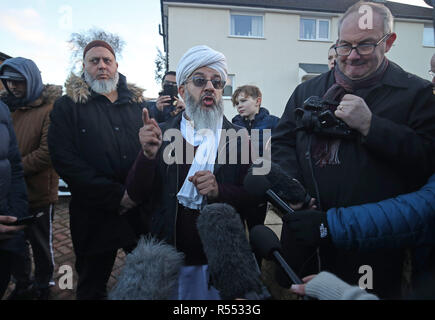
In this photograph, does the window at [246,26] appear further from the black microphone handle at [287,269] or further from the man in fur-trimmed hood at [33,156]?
the black microphone handle at [287,269]

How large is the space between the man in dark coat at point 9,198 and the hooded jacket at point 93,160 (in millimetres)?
266

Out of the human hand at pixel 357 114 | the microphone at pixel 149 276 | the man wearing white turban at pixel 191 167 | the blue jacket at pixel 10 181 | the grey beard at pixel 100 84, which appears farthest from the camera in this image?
the grey beard at pixel 100 84

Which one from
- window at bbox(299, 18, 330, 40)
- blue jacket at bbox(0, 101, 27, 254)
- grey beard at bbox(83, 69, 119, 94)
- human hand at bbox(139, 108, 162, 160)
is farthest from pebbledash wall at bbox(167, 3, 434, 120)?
human hand at bbox(139, 108, 162, 160)

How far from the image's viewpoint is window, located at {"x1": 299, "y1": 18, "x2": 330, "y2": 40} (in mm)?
14727

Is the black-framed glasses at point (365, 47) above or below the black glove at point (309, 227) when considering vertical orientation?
above

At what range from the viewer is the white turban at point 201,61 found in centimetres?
192

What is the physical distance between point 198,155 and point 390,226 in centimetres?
115

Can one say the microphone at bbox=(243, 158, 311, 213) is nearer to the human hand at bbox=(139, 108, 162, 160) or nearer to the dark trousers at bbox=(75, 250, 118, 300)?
the human hand at bbox=(139, 108, 162, 160)

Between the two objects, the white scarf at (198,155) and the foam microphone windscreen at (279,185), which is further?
the white scarf at (198,155)

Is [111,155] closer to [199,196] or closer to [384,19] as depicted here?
[199,196]

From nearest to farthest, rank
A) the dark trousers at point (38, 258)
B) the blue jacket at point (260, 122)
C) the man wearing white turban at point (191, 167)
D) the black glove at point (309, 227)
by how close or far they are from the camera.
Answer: the black glove at point (309, 227)
the man wearing white turban at point (191, 167)
the dark trousers at point (38, 258)
the blue jacket at point (260, 122)

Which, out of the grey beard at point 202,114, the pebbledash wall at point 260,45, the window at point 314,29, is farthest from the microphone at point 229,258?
the window at point 314,29

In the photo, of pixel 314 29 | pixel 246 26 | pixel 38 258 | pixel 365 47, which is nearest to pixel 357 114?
pixel 365 47
